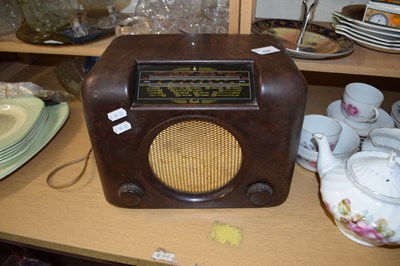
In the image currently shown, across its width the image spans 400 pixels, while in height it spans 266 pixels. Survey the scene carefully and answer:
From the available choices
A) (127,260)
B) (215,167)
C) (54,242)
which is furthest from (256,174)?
(54,242)

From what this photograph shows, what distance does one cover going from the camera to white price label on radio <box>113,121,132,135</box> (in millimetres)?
576

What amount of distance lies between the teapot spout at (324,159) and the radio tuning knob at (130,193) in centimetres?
38

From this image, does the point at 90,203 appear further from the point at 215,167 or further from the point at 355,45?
the point at 355,45

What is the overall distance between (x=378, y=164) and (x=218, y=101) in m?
0.32

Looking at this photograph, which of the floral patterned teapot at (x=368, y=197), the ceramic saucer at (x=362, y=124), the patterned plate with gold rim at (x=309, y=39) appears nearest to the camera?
the floral patterned teapot at (x=368, y=197)

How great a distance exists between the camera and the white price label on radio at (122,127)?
576mm

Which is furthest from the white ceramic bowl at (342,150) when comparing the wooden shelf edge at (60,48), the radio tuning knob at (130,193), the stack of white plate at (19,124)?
the stack of white plate at (19,124)

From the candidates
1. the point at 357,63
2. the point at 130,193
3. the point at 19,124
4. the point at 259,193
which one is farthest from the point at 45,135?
the point at 357,63

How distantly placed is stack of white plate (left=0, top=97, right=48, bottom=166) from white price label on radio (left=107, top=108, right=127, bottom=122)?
0.37 m

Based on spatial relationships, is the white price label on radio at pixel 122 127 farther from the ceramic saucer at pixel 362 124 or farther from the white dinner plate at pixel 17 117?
the ceramic saucer at pixel 362 124

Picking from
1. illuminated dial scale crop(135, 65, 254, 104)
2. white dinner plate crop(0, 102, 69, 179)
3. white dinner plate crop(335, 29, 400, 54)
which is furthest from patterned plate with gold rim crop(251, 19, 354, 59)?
white dinner plate crop(0, 102, 69, 179)

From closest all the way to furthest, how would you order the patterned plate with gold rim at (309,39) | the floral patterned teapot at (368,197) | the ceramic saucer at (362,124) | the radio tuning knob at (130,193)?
the floral patterned teapot at (368,197), the radio tuning knob at (130,193), the patterned plate with gold rim at (309,39), the ceramic saucer at (362,124)

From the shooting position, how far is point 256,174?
25.3 inches

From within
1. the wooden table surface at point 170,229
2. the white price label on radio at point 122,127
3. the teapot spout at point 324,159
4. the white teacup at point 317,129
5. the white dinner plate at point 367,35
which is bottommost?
the wooden table surface at point 170,229
